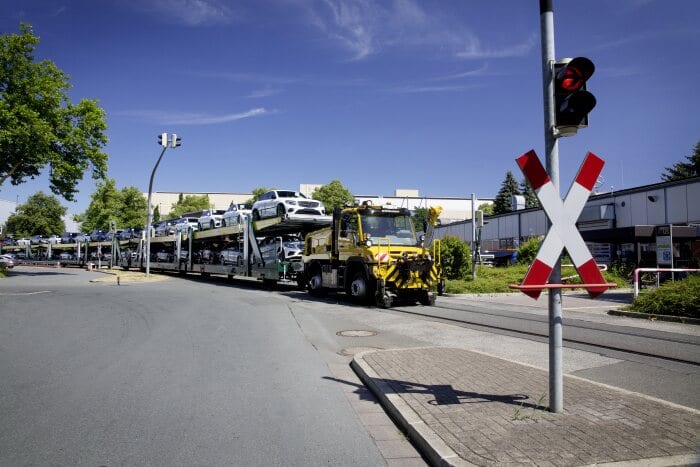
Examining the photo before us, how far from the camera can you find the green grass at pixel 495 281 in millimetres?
19406

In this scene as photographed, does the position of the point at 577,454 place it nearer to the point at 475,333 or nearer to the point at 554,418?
the point at 554,418

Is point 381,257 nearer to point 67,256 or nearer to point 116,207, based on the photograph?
point 116,207

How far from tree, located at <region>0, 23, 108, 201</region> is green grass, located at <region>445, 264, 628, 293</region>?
917 inches

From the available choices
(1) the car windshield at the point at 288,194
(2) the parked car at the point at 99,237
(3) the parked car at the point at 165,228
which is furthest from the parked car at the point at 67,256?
(1) the car windshield at the point at 288,194

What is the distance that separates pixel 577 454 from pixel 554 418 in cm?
77

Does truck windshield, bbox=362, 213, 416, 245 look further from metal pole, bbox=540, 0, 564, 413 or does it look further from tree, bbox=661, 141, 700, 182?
tree, bbox=661, 141, 700, 182

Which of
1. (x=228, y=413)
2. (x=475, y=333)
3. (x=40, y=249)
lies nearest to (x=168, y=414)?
(x=228, y=413)

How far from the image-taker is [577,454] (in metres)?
Answer: 3.39

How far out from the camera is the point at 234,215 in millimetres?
22594

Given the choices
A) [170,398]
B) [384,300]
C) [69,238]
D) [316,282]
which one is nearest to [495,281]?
[316,282]

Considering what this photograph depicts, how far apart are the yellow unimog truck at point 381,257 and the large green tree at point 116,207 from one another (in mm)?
46060

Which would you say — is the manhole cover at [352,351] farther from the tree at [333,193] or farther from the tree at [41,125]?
the tree at [333,193]

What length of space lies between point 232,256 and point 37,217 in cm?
7618

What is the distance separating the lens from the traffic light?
4.21 metres
